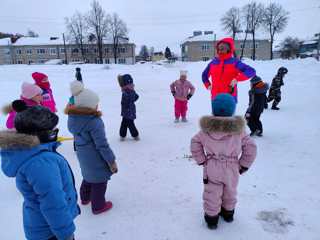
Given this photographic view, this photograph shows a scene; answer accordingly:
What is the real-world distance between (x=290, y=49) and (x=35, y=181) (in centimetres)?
6199

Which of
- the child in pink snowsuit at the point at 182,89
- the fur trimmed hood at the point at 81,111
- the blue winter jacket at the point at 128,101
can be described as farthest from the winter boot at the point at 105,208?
the child in pink snowsuit at the point at 182,89

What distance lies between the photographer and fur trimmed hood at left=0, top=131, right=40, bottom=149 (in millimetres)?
1685

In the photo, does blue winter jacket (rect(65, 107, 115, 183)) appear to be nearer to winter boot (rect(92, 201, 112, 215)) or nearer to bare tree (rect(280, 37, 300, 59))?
winter boot (rect(92, 201, 112, 215))

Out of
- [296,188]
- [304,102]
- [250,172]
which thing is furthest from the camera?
[304,102]

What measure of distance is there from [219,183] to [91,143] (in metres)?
1.51

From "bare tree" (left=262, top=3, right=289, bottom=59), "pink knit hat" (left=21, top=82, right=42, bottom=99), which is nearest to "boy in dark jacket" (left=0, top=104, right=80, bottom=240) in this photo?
"pink knit hat" (left=21, top=82, right=42, bottom=99)

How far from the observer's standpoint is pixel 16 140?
1.68 meters

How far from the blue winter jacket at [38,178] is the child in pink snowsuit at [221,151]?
4.61ft

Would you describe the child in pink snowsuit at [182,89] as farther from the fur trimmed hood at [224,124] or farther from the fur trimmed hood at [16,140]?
the fur trimmed hood at [16,140]

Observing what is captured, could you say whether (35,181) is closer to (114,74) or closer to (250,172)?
(250,172)

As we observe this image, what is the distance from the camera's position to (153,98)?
1258 cm

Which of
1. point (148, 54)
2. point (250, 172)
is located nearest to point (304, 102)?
point (250, 172)

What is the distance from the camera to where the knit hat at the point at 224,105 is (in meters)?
2.57

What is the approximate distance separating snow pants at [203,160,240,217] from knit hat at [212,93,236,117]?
50cm
